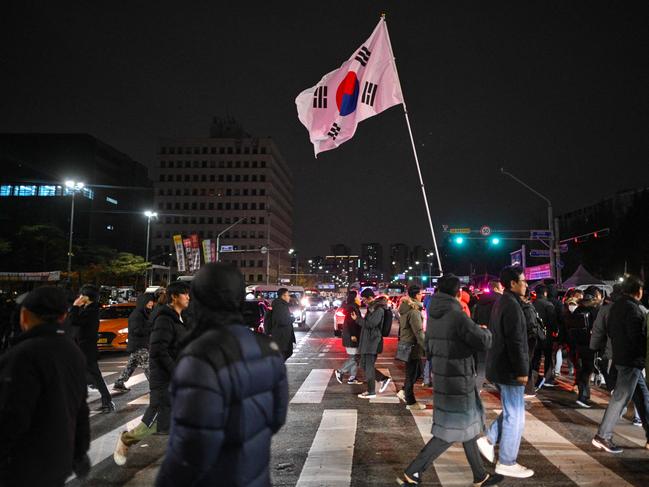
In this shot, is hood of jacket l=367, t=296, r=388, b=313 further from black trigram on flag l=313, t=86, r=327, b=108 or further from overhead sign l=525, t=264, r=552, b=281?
overhead sign l=525, t=264, r=552, b=281

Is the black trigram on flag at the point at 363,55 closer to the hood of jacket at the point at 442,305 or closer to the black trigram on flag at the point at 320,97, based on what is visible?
the black trigram on flag at the point at 320,97

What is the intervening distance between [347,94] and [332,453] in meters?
7.85

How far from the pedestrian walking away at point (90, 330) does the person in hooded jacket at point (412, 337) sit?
15.9ft

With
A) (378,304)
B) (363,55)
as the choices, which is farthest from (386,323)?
(363,55)

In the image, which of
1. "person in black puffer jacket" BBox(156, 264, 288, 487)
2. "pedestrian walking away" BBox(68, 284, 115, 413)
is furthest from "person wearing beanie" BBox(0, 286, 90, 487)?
"pedestrian walking away" BBox(68, 284, 115, 413)

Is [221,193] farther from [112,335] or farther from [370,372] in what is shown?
[370,372]

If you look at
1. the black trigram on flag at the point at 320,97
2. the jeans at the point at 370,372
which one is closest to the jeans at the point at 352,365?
the jeans at the point at 370,372

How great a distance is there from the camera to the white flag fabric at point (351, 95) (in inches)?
417

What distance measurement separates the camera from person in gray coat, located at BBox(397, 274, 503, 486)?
15.2ft

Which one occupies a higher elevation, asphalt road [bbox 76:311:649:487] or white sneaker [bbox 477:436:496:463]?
white sneaker [bbox 477:436:496:463]

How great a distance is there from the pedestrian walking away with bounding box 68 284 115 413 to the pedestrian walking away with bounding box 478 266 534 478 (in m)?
5.89

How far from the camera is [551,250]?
28391mm

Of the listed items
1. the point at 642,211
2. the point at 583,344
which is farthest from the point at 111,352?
the point at 642,211

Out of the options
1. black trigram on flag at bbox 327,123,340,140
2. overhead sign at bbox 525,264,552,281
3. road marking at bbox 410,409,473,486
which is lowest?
road marking at bbox 410,409,473,486
